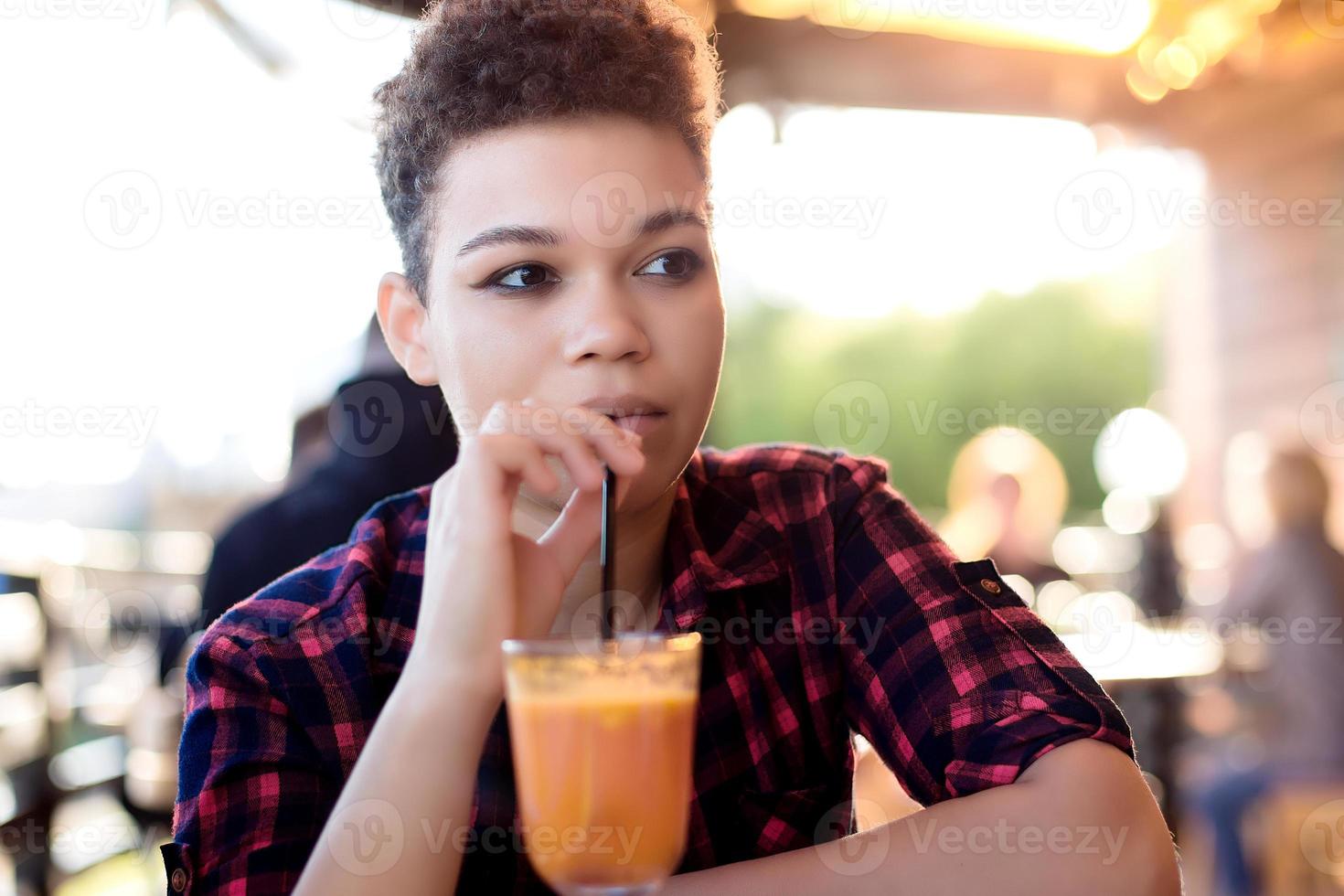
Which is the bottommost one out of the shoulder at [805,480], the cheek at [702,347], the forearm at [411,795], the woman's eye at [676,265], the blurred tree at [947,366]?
the forearm at [411,795]

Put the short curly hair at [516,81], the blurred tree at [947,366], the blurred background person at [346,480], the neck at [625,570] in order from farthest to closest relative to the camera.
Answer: the blurred tree at [947,366], the blurred background person at [346,480], the neck at [625,570], the short curly hair at [516,81]

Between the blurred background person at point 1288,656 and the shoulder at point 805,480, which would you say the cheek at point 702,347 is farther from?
the blurred background person at point 1288,656

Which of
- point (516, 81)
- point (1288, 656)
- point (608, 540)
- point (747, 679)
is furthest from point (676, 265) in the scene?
point (1288, 656)

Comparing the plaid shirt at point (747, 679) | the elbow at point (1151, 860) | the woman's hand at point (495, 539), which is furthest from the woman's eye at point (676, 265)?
the elbow at point (1151, 860)

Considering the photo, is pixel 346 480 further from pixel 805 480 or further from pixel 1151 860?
pixel 1151 860

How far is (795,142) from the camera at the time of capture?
4781mm

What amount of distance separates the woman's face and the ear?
0.12 meters

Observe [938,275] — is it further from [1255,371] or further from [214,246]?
→ [214,246]

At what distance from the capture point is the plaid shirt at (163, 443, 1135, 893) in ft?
3.81

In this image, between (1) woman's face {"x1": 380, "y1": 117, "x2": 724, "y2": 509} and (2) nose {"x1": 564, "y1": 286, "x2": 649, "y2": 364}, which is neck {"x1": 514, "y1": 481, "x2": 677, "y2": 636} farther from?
(2) nose {"x1": 564, "y1": 286, "x2": 649, "y2": 364}

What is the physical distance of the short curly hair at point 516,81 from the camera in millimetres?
1265

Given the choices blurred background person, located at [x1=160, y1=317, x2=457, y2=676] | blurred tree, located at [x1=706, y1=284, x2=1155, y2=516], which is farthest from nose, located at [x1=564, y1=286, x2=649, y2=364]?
blurred tree, located at [x1=706, y1=284, x2=1155, y2=516]

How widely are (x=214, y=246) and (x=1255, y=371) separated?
24.5 ft

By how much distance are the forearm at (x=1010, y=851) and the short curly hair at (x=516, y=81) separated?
833 mm
